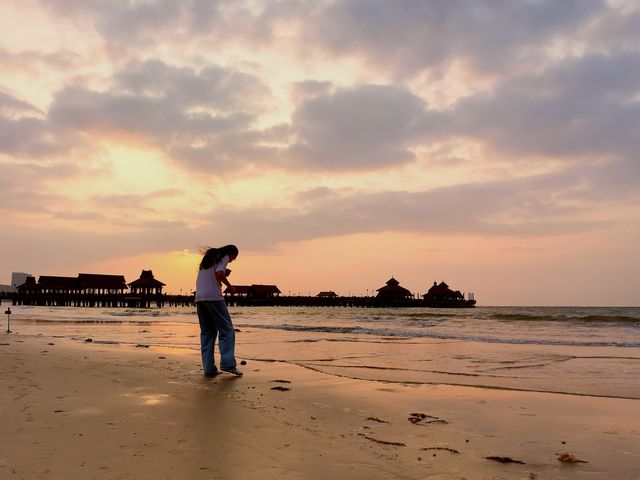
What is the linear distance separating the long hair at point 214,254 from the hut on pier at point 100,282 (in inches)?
3360

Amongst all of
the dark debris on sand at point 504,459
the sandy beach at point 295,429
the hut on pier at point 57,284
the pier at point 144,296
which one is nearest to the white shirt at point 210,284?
the sandy beach at point 295,429

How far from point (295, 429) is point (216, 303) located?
353 centimetres

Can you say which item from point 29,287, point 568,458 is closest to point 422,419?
point 568,458

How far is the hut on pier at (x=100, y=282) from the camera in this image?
8525cm

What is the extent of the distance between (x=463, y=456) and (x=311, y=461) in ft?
3.44

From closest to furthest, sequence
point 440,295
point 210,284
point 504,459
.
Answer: point 504,459 < point 210,284 < point 440,295

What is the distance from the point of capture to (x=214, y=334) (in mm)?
7293

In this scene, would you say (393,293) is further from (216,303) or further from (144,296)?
(216,303)

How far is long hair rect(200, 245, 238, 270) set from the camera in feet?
23.7

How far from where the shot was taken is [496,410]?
4980mm

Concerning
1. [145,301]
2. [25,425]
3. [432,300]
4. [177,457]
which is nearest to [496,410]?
[177,457]

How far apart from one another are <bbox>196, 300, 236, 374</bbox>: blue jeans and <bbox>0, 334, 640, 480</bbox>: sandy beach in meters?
0.50

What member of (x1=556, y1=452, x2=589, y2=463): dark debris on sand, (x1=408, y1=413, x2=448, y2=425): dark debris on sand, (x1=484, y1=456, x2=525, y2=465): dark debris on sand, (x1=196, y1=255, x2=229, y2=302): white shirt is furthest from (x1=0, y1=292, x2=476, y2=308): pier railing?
(x1=556, y1=452, x2=589, y2=463): dark debris on sand

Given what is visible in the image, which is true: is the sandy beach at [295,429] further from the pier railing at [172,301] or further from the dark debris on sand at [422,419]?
the pier railing at [172,301]
